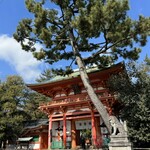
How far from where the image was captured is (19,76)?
29.5 meters

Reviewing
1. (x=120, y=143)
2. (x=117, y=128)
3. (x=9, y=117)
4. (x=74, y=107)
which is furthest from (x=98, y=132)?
(x=9, y=117)

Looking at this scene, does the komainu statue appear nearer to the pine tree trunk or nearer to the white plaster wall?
the pine tree trunk

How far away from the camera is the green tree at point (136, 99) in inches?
464

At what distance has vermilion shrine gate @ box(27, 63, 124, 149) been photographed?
16625 mm

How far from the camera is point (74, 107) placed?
18.5m

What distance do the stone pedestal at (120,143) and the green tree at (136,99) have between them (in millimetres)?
2105

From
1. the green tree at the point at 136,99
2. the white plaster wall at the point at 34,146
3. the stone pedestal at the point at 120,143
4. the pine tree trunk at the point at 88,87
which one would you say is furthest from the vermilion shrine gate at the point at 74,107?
the stone pedestal at the point at 120,143

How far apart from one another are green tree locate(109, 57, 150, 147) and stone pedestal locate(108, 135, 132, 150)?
2.11 meters

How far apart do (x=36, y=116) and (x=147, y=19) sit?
89.1ft

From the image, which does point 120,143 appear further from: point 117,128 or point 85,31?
point 85,31

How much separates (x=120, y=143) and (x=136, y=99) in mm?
3286

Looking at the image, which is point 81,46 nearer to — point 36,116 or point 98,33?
point 98,33

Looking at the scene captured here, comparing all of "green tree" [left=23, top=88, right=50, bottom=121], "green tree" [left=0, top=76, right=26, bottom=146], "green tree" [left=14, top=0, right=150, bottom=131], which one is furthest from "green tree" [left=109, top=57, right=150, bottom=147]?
"green tree" [left=23, top=88, right=50, bottom=121]

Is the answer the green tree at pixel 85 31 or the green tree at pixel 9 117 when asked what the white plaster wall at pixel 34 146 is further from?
the green tree at pixel 85 31
